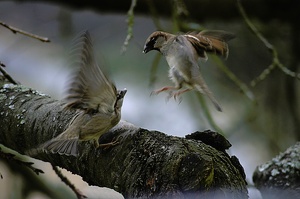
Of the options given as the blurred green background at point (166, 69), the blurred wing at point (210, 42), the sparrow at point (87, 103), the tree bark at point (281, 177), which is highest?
the blurred wing at point (210, 42)

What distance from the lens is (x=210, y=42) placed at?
0.92m

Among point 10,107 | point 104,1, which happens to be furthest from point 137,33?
point 10,107

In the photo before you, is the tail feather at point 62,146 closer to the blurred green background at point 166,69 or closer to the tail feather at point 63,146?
the tail feather at point 63,146

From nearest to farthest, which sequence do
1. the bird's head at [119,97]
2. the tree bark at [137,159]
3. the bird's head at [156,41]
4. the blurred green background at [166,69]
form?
the tree bark at [137,159] → the bird's head at [119,97] → the bird's head at [156,41] → the blurred green background at [166,69]

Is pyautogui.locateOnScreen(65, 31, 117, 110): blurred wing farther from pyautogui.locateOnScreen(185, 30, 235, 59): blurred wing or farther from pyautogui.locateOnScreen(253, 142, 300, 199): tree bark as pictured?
pyautogui.locateOnScreen(253, 142, 300, 199): tree bark

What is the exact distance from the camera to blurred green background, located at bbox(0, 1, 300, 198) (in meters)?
2.15

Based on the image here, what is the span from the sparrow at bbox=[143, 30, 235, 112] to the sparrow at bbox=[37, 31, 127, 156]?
0.34ft

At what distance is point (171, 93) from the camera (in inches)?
37.8

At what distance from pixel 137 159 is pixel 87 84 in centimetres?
11

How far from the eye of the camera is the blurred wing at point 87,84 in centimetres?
77

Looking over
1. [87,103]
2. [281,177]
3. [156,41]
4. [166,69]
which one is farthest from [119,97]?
[166,69]

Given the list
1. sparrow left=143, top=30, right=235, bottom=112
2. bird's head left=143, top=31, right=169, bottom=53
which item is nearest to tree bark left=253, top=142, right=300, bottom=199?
sparrow left=143, top=30, right=235, bottom=112

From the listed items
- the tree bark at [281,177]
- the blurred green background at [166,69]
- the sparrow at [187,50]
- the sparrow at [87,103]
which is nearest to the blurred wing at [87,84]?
the sparrow at [87,103]

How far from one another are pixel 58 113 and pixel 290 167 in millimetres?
373
